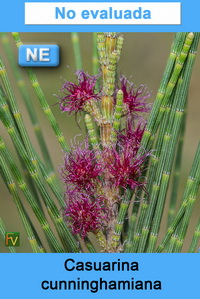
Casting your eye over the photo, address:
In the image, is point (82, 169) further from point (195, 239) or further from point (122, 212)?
point (195, 239)

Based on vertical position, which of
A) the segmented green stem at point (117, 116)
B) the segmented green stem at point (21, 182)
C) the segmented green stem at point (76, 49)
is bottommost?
the segmented green stem at point (21, 182)

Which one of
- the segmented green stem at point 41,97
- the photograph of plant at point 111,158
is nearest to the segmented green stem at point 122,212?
the photograph of plant at point 111,158

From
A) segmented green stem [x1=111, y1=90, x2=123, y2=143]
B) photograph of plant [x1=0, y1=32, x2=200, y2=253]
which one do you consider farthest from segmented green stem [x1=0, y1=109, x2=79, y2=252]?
segmented green stem [x1=111, y1=90, x2=123, y2=143]

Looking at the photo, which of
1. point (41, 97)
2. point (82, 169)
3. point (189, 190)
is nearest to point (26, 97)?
point (41, 97)

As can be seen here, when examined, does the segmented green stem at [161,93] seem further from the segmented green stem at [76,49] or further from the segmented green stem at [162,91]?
the segmented green stem at [76,49]

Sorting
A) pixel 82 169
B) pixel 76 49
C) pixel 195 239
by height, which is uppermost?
pixel 76 49
